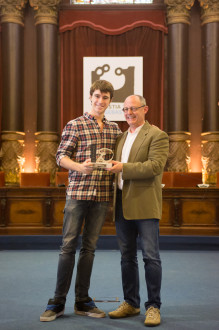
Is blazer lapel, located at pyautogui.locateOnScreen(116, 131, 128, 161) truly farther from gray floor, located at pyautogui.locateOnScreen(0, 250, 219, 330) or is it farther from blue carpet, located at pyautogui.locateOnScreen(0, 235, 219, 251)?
blue carpet, located at pyautogui.locateOnScreen(0, 235, 219, 251)

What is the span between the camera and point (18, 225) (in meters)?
5.36

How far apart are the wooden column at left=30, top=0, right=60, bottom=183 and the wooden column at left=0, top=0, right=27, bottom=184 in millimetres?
387

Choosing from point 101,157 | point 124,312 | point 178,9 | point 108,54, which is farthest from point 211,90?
point 124,312

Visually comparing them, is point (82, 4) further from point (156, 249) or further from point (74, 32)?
point (156, 249)

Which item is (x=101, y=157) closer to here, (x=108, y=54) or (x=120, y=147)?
(x=120, y=147)

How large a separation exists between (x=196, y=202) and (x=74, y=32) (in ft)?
15.6

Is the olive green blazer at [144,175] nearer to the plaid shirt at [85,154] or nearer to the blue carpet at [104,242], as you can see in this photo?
the plaid shirt at [85,154]

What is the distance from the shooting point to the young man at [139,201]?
90.0 inches

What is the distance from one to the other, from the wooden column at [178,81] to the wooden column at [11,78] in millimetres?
3114

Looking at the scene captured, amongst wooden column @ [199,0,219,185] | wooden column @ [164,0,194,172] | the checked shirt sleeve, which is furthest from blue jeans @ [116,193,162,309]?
wooden column @ [199,0,219,185]

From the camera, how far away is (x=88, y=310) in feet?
8.09

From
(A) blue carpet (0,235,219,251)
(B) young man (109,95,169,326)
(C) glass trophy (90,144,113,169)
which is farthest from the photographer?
(A) blue carpet (0,235,219,251)

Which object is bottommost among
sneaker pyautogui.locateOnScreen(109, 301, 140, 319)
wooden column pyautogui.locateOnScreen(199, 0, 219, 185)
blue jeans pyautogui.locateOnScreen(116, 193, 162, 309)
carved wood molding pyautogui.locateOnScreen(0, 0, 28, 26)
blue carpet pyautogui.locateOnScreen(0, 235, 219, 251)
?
blue carpet pyautogui.locateOnScreen(0, 235, 219, 251)

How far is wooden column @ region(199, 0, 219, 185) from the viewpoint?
7988 millimetres
